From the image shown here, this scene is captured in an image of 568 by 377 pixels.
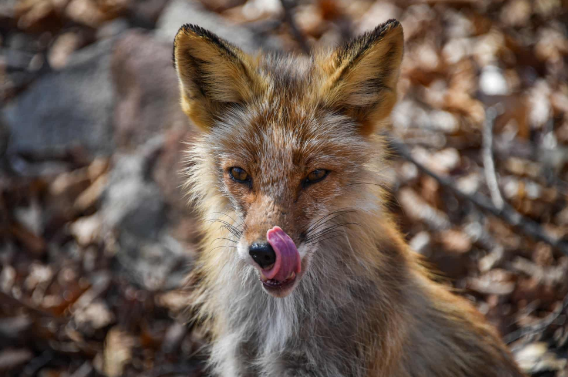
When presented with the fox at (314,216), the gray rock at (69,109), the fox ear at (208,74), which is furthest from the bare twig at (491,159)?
the gray rock at (69,109)

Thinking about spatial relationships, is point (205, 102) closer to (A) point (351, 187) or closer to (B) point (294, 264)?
(A) point (351, 187)

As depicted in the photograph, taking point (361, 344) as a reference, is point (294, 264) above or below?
above

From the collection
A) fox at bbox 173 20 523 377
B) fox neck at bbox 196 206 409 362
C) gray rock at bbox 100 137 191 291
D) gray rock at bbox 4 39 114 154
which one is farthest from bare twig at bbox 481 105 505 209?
gray rock at bbox 4 39 114 154

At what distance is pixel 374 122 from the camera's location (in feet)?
11.1

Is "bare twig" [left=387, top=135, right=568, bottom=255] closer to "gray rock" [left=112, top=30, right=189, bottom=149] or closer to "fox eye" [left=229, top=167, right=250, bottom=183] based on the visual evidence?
"fox eye" [left=229, top=167, right=250, bottom=183]

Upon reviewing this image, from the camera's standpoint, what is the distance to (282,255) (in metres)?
2.64

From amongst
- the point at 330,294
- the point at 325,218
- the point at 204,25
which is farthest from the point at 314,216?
the point at 204,25

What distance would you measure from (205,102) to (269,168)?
782mm

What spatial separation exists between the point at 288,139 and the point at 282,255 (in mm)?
737

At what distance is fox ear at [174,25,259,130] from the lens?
3.12m

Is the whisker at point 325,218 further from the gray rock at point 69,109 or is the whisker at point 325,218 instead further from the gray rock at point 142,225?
Answer: the gray rock at point 69,109

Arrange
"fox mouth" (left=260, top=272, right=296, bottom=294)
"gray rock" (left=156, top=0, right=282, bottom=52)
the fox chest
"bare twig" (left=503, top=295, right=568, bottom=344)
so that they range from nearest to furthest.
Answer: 1. "fox mouth" (left=260, top=272, right=296, bottom=294)
2. the fox chest
3. "bare twig" (left=503, top=295, right=568, bottom=344)
4. "gray rock" (left=156, top=0, right=282, bottom=52)

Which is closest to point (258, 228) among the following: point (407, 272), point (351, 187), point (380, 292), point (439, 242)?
point (351, 187)

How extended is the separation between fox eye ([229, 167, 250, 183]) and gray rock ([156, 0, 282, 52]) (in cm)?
382
